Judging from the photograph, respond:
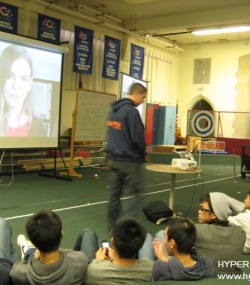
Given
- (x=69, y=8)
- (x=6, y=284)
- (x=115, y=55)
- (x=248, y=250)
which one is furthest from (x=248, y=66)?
(x=6, y=284)

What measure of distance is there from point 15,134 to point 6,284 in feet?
Answer: 15.0

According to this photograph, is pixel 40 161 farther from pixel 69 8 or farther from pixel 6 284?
pixel 6 284

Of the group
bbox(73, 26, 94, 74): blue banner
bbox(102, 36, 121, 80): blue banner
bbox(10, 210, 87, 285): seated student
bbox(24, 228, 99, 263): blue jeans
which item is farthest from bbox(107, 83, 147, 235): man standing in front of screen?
bbox(102, 36, 121, 80): blue banner

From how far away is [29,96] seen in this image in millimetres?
6188

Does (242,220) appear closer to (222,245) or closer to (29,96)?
(222,245)

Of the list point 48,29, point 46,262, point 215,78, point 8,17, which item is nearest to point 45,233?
point 46,262

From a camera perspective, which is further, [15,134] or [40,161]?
[40,161]

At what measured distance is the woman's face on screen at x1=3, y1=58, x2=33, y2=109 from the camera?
5.87 m

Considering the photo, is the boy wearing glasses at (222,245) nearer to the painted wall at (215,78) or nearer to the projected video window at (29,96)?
the projected video window at (29,96)

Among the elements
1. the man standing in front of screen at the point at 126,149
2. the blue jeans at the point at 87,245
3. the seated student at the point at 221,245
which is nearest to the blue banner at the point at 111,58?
the man standing in front of screen at the point at 126,149

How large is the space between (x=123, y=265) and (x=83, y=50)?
814 centimetres

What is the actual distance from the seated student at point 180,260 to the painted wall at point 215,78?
1177cm

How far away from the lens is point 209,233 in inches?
88.4

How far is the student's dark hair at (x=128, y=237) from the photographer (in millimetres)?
1678
